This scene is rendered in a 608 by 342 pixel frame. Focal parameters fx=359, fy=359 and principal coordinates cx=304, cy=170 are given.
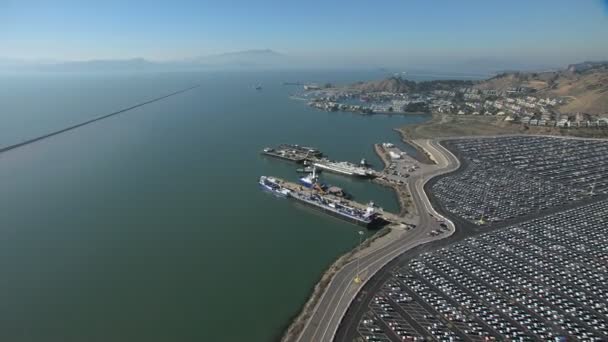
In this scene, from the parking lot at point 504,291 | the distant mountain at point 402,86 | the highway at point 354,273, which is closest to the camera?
the parking lot at point 504,291

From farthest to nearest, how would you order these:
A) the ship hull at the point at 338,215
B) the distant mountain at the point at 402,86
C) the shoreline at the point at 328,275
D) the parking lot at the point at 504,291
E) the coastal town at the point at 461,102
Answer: the distant mountain at the point at 402,86
the coastal town at the point at 461,102
the ship hull at the point at 338,215
the shoreline at the point at 328,275
the parking lot at the point at 504,291

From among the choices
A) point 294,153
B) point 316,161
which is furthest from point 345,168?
point 294,153

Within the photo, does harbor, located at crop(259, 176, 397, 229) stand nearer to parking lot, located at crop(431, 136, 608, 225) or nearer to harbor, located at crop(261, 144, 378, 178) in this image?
parking lot, located at crop(431, 136, 608, 225)

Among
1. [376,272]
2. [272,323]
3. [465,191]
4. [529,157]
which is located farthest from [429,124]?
[272,323]

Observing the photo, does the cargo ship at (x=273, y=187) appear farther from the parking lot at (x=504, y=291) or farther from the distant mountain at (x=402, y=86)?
the distant mountain at (x=402, y=86)

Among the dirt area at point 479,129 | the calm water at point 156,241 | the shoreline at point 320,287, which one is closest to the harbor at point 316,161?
the calm water at point 156,241

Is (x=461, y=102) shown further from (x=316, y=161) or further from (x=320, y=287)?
(x=320, y=287)

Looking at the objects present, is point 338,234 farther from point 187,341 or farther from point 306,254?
point 187,341
